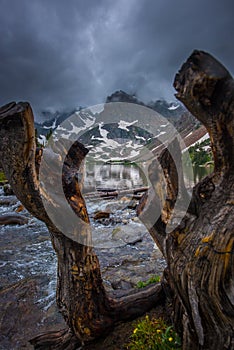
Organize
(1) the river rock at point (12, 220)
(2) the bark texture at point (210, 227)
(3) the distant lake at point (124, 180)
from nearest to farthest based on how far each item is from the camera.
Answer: (2) the bark texture at point (210, 227)
(3) the distant lake at point (124, 180)
(1) the river rock at point (12, 220)

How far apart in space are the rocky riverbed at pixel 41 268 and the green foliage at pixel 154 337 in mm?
2135

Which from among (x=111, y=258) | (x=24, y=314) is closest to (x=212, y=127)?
(x=24, y=314)

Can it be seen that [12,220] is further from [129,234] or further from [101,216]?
[129,234]

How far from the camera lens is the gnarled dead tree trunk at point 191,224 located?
6.53ft

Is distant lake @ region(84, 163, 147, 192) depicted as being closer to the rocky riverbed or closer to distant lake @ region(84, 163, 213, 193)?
distant lake @ region(84, 163, 213, 193)

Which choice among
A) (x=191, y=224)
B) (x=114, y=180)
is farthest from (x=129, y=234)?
(x=114, y=180)

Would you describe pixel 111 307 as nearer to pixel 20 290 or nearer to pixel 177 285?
pixel 177 285

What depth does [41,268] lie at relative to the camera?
7547 millimetres

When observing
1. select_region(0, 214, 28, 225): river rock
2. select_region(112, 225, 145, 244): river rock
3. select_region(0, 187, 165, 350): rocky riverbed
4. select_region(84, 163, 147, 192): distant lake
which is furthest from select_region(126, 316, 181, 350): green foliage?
select_region(84, 163, 147, 192): distant lake

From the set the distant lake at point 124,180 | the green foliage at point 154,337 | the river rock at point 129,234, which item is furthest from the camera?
the river rock at point 129,234

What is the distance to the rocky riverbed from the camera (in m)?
4.78

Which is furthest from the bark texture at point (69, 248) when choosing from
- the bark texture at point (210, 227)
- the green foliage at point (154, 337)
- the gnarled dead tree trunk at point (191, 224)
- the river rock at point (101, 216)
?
the river rock at point (101, 216)

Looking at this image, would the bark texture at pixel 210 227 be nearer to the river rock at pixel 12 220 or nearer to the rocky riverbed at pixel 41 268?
the rocky riverbed at pixel 41 268

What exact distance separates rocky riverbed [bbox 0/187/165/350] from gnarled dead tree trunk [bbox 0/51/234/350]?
201 centimetres
